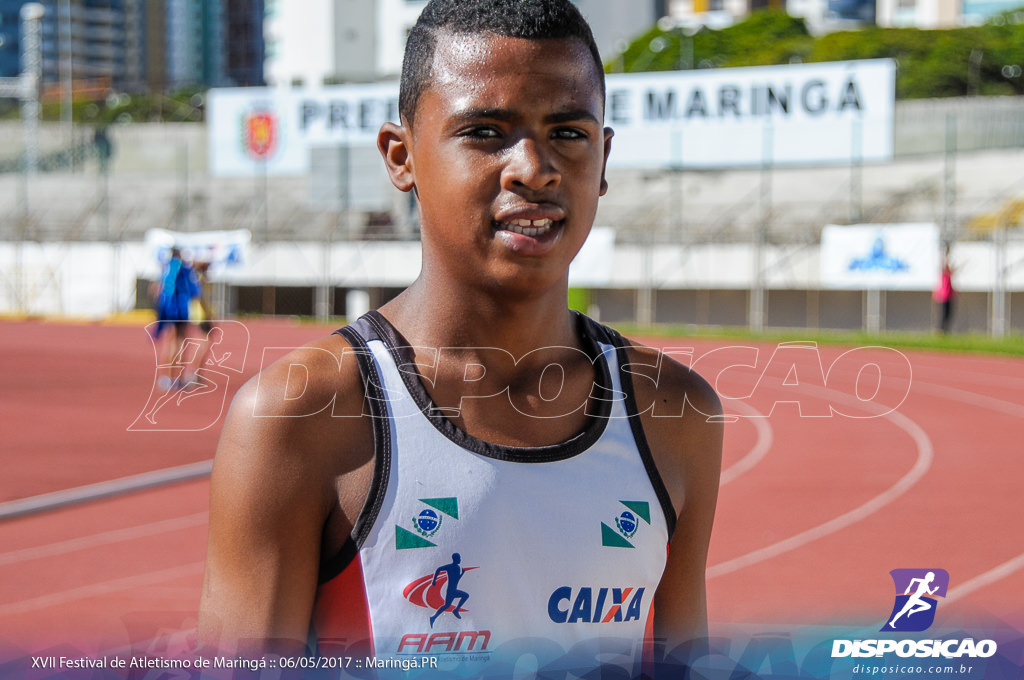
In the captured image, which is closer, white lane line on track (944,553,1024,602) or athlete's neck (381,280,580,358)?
athlete's neck (381,280,580,358)

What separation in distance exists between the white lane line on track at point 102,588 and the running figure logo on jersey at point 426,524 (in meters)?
4.67

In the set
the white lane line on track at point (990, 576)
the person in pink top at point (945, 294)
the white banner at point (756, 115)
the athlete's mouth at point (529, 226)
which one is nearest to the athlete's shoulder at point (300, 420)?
the athlete's mouth at point (529, 226)

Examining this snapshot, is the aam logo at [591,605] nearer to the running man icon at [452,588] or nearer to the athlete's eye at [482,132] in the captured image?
the running man icon at [452,588]

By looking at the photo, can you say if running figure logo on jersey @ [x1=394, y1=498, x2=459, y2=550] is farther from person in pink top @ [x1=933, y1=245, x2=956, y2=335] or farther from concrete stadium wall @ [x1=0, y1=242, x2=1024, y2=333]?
concrete stadium wall @ [x1=0, y1=242, x2=1024, y2=333]

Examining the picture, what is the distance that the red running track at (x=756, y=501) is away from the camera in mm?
3336

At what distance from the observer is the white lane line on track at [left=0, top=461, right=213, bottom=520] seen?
7426 millimetres

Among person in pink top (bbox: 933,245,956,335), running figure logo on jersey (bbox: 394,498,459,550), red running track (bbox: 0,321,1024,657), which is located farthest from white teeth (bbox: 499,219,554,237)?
person in pink top (bbox: 933,245,956,335)

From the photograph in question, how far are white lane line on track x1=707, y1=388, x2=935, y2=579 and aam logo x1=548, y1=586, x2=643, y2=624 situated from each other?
492cm

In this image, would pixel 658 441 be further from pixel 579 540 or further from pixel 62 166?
pixel 62 166

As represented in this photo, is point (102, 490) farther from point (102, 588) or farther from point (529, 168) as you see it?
point (529, 168)

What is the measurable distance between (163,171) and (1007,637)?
40.7m

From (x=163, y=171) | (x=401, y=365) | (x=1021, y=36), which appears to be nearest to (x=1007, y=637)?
(x=401, y=365)

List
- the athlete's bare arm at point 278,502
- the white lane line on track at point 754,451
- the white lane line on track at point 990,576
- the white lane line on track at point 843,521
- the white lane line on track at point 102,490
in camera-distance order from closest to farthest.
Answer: the athlete's bare arm at point 278,502 → the white lane line on track at point 990,576 → the white lane line on track at point 843,521 → the white lane line on track at point 102,490 → the white lane line on track at point 754,451

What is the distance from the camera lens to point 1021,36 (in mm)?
47938
